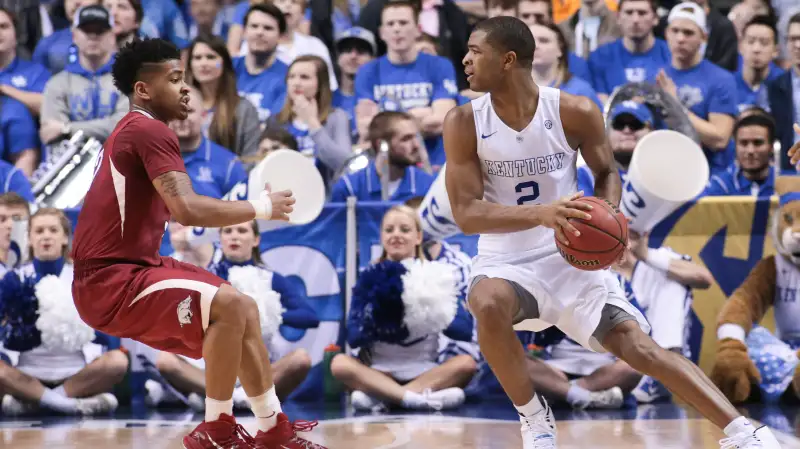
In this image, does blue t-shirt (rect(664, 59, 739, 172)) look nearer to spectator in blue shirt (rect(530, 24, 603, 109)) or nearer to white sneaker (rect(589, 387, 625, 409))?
spectator in blue shirt (rect(530, 24, 603, 109))

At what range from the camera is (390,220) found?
22.7 ft

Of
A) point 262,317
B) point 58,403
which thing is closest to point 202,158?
point 262,317

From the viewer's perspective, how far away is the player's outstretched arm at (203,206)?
14.0 feet

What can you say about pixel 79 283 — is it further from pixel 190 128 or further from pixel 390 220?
pixel 190 128

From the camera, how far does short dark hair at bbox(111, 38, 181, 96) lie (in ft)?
15.0

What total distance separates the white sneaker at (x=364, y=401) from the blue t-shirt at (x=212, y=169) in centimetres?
181

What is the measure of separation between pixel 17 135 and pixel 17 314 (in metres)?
2.43

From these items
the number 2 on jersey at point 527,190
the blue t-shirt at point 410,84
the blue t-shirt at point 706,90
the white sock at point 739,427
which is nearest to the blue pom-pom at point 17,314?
the blue t-shirt at point 410,84

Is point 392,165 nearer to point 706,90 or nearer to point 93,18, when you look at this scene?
point 706,90

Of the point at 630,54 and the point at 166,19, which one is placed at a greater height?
the point at 166,19

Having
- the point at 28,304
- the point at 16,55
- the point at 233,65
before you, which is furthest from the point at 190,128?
the point at 16,55

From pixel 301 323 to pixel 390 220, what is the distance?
88 centimetres

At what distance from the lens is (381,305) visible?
677cm

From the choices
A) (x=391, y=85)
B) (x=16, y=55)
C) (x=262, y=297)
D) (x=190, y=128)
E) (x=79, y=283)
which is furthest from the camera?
(x=16, y=55)
